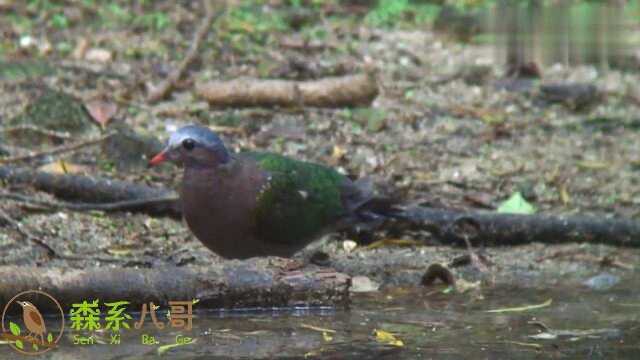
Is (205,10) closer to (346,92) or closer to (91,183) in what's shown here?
(346,92)

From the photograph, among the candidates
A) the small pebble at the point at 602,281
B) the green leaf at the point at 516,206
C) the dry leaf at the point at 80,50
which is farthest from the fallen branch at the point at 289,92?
the small pebble at the point at 602,281

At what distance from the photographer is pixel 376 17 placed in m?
11.4

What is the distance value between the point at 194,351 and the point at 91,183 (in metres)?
2.19

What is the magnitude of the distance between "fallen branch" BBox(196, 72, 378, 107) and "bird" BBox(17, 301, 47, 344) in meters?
3.78

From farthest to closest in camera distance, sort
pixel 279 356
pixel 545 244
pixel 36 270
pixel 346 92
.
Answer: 1. pixel 346 92
2. pixel 545 244
3. pixel 36 270
4. pixel 279 356

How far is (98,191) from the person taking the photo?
662 centimetres

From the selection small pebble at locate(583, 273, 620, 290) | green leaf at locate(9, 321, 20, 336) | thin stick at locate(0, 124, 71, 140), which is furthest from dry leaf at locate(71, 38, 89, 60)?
green leaf at locate(9, 321, 20, 336)

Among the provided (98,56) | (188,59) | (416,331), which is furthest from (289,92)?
(416,331)

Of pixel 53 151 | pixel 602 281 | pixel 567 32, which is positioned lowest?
pixel 602 281

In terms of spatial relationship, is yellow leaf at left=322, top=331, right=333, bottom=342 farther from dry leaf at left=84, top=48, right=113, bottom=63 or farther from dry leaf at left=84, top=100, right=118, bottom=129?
dry leaf at left=84, top=48, right=113, bottom=63

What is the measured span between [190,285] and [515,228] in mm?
1987

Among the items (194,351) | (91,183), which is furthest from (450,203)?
(194,351)

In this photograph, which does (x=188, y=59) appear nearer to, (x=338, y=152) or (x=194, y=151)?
(x=338, y=152)

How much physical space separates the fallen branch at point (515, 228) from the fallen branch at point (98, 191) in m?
1.16
